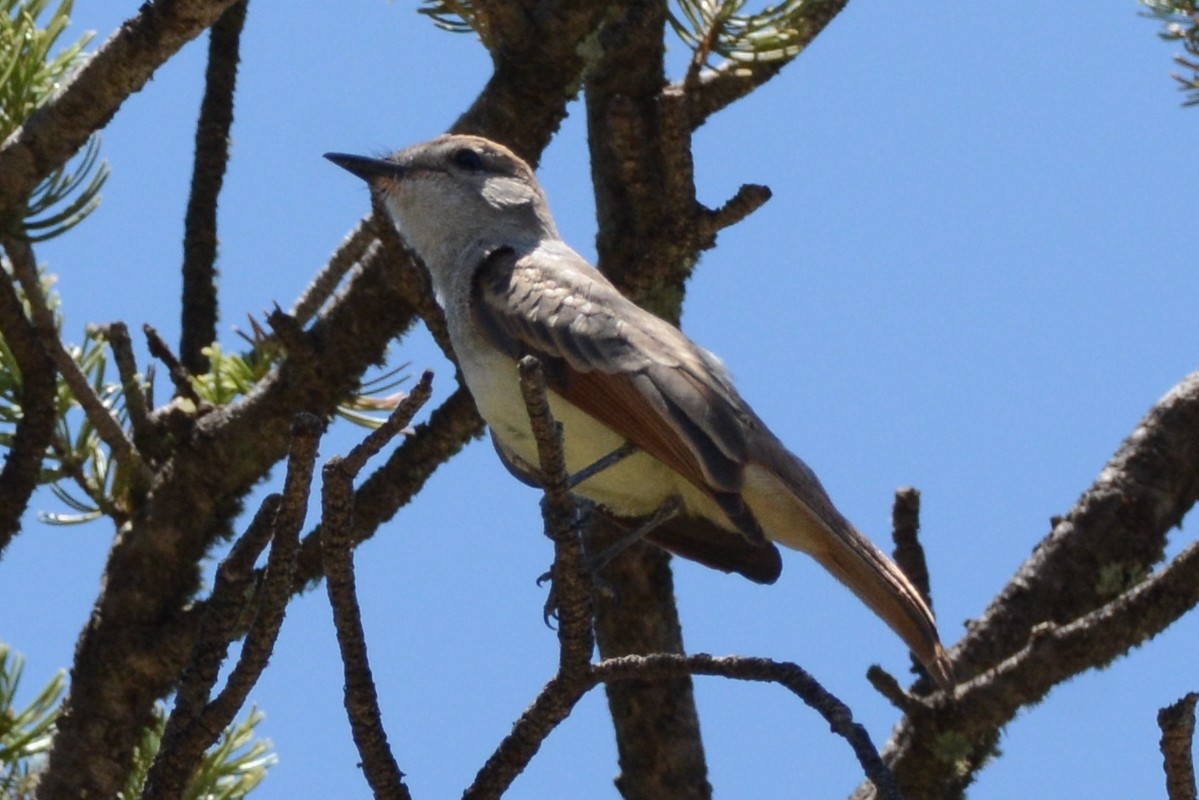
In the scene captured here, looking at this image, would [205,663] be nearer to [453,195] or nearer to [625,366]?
[625,366]

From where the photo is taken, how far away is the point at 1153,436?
222 inches

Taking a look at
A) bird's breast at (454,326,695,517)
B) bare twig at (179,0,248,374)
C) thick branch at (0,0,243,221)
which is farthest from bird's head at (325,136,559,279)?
thick branch at (0,0,243,221)

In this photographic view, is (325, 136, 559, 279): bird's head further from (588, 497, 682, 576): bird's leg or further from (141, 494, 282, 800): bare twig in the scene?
(141, 494, 282, 800): bare twig

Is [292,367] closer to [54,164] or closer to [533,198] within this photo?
[54,164]

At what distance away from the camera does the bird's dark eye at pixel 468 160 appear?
601cm

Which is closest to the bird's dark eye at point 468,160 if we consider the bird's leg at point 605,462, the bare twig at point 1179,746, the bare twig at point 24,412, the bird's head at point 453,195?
the bird's head at point 453,195

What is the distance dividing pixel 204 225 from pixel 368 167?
28.8 inches

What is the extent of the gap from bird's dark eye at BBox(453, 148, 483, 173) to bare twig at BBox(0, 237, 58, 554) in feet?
5.79

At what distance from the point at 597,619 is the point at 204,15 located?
2.20 m

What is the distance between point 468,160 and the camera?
239 inches

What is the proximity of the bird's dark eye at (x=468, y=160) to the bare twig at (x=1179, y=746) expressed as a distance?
4057 mm

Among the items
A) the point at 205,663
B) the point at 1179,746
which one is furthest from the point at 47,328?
the point at 1179,746

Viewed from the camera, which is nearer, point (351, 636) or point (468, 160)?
point (351, 636)

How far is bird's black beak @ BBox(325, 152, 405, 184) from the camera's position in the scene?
618 cm
